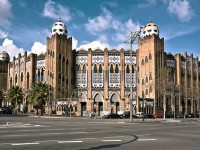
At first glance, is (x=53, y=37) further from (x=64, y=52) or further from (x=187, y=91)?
(x=187, y=91)

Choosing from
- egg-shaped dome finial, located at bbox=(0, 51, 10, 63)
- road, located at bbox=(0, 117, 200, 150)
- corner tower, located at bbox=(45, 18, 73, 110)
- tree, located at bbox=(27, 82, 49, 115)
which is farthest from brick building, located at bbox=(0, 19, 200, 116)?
road, located at bbox=(0, 117, 200, 150)

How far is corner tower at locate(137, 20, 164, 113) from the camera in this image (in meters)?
85.5

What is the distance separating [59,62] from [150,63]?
1000 inches

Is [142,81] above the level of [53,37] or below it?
below

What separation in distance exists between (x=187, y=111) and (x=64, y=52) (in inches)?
1572

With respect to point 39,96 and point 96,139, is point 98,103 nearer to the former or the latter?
point 39,96

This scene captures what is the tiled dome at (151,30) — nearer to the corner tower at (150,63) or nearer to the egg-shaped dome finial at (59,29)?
the corner tower at (150,63)

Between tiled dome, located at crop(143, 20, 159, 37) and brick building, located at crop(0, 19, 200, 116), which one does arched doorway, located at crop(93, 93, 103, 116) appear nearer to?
brick building, located at crop(0, 19, 200, 116)

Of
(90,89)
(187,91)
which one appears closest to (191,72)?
(187,91)

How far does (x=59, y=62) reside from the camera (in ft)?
302

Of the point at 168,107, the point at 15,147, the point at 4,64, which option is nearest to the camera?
the point at 15,147

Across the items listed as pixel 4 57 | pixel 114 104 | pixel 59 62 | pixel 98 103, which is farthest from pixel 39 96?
pixel 4 57

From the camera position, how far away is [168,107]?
3506 inches

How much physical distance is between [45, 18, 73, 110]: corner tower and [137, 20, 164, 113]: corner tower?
20.5m
